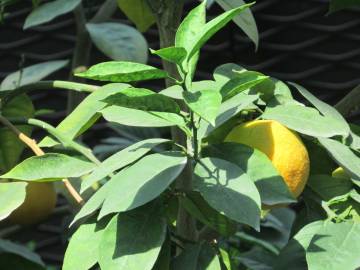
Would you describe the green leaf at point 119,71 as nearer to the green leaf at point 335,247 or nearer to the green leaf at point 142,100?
the green leaf at point 142,100

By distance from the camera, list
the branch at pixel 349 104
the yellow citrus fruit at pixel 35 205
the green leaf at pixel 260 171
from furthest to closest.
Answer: the yellow citrus fruit at pixel 35 205 → the branch at pixel 349 104 → the green leaf at pixel 260 171

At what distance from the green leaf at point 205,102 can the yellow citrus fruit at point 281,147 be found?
0.17m

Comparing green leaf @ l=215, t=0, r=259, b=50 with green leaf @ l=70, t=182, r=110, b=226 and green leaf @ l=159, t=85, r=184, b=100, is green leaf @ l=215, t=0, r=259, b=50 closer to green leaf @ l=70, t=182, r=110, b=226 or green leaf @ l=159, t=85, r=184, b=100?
green leaf @ l=159, t=85, r=184, b=100

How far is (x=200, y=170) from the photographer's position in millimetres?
672

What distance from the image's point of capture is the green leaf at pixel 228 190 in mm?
616

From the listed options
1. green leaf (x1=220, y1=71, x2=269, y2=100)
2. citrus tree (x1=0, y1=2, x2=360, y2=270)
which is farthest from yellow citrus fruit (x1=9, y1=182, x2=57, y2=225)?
green leaf (x1=220, y1=71, x2=269, y2=100)

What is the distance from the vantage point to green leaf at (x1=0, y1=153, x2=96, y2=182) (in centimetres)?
76

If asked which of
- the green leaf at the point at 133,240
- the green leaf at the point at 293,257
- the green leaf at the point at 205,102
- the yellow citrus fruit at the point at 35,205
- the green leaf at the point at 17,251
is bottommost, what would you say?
the green leaf at the point at 17,251

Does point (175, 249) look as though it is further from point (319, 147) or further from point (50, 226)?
point (50, 226)

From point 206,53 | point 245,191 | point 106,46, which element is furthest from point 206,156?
point 206,53

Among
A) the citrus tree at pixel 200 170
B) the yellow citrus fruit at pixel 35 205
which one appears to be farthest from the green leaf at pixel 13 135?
the citrus tree at pixel 200 170

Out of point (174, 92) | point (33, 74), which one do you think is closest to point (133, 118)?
point (174, 92)

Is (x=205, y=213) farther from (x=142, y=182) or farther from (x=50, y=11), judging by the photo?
(x=50, y=11)

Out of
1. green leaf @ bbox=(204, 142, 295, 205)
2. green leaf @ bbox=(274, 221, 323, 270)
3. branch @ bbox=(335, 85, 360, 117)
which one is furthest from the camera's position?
branch @ bbox=(335, 85, 360, 117)
